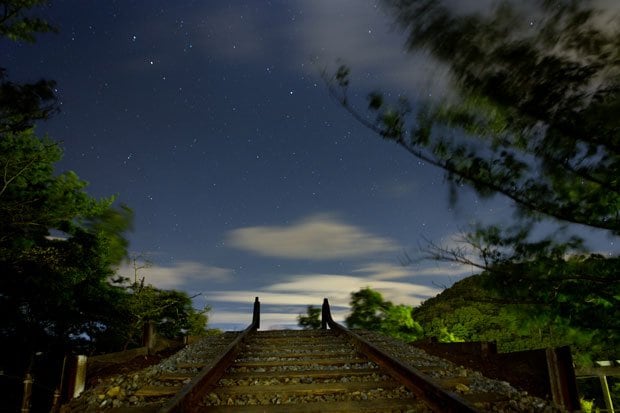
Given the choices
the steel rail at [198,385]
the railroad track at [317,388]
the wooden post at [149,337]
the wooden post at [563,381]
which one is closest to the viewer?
the steel rail at [198,385]

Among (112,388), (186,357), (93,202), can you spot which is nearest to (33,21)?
(93,202)

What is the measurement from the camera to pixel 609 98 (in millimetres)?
3879

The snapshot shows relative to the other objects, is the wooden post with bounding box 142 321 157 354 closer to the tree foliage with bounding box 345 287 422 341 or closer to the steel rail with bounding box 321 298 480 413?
the steel rail with bounding box 321 298 480 413

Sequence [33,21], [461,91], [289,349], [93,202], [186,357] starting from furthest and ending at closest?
[93,202]
[33,21]
[289,349]
[186,357]
[461,91]

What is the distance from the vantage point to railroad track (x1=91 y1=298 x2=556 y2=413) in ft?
11.9

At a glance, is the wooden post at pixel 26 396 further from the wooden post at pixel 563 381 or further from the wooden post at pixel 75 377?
the wooden post at pixel 563 381

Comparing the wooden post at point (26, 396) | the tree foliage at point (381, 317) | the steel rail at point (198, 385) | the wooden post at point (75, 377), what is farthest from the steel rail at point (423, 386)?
the tree foliage at point (381, 317)

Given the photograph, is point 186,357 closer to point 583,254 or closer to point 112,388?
point 112,388

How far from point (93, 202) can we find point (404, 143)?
12.2m

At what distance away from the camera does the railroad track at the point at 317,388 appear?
11.9 ft

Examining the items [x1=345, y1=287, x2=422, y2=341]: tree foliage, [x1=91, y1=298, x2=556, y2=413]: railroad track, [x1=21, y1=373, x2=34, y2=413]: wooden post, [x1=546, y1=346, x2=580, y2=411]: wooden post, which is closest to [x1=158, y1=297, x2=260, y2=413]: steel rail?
[x1=91, y1=298, x2=556, y2=413]: railroad track

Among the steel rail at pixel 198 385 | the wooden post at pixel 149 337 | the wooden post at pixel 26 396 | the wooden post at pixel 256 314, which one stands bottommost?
the wooden post at pixel 26 396

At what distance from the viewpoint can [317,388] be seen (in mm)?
4309

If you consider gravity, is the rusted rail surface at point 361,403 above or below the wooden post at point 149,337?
below
